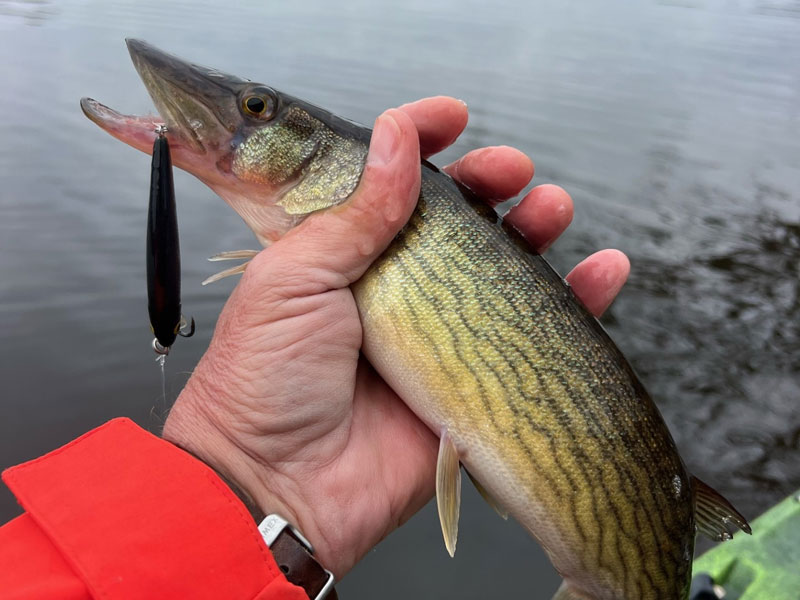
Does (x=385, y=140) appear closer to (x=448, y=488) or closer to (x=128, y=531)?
(x=448, y=488)

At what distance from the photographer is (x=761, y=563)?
327 centimetres

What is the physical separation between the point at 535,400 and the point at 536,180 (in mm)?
6740

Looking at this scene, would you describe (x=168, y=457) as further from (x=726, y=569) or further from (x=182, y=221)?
(x=182, y=221)

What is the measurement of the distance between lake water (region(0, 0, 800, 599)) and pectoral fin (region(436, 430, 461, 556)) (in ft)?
5.33

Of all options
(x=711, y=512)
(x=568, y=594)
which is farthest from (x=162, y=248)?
(x=711, y=512)

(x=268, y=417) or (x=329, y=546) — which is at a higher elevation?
(x=268, y=417)

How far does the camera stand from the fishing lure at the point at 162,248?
201 cm

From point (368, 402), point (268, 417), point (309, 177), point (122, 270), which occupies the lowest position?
point (122, 270)

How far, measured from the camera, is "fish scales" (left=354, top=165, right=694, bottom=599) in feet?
7.04

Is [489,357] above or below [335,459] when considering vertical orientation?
above

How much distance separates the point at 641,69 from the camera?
1397 centimetres

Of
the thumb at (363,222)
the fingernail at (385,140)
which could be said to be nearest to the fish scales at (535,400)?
the thumb at (363,222)

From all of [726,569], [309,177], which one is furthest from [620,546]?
[309,177]

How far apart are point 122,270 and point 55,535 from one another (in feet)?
17.1
